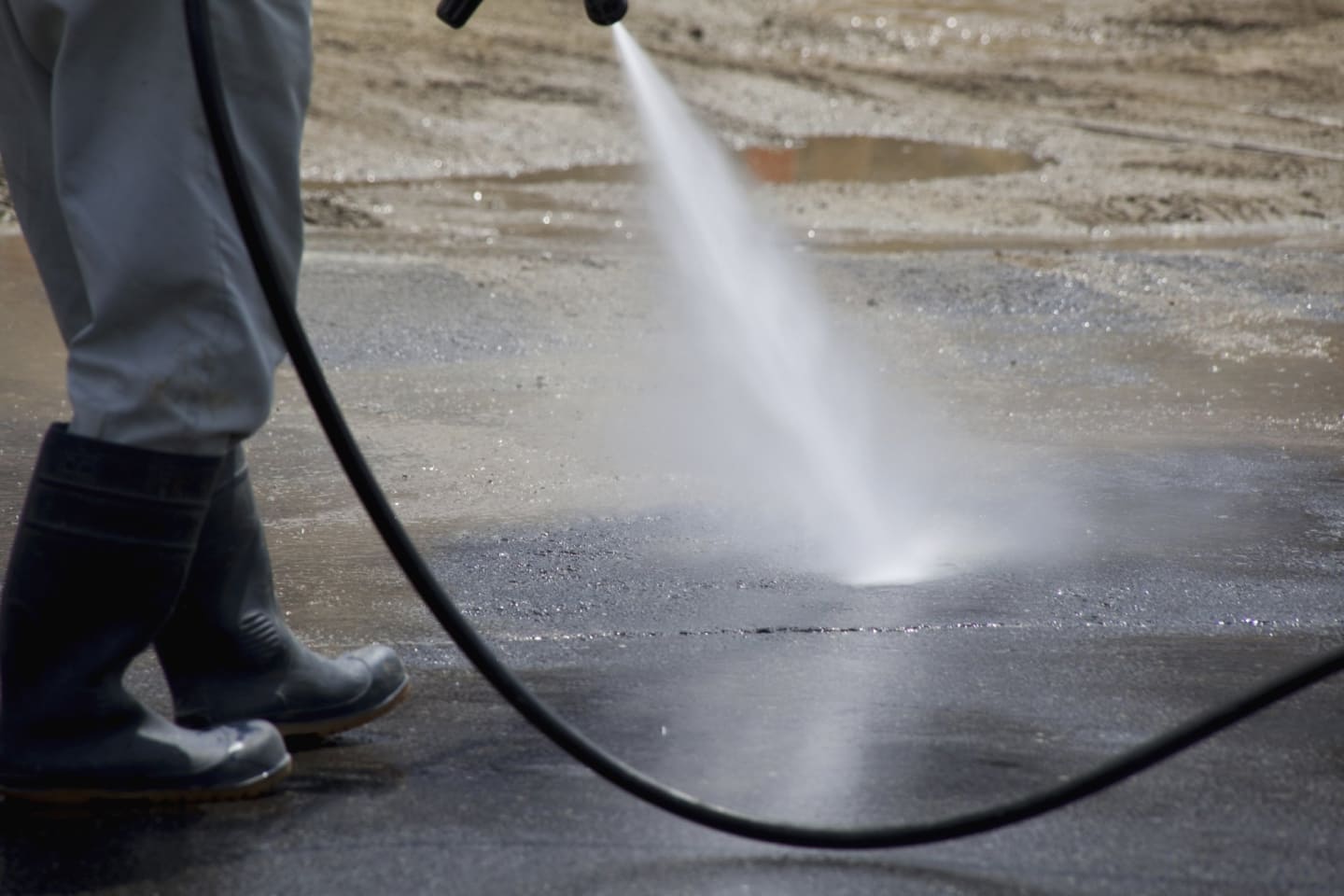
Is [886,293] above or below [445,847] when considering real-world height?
below

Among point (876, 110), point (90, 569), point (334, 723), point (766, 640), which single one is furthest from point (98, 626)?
point (876, 110)

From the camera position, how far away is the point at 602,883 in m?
2.01

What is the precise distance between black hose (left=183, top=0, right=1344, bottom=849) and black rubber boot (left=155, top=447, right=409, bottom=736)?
0.26 metres

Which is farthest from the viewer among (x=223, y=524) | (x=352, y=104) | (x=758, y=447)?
(x=352, y=104)

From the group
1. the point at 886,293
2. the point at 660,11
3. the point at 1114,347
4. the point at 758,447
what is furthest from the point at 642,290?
the point at 660,11

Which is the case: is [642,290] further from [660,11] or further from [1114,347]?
[660,11]

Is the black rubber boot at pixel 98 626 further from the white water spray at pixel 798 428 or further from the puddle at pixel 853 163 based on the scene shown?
the puddle at pixel 853 163

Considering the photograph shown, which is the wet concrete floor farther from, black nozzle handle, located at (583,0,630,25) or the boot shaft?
black nozzle handle, located at (583,0,630,25)

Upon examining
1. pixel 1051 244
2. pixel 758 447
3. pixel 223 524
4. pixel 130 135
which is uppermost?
pixel 130 135

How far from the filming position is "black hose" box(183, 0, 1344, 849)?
6.61 feet

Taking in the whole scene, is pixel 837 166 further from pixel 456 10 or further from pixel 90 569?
pixel 90 569

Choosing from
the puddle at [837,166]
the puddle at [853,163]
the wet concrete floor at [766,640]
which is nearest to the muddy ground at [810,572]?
the wet concrete floor at [766,640]

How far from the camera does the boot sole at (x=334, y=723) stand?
2379 mm

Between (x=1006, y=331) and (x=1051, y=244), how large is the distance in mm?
2715
